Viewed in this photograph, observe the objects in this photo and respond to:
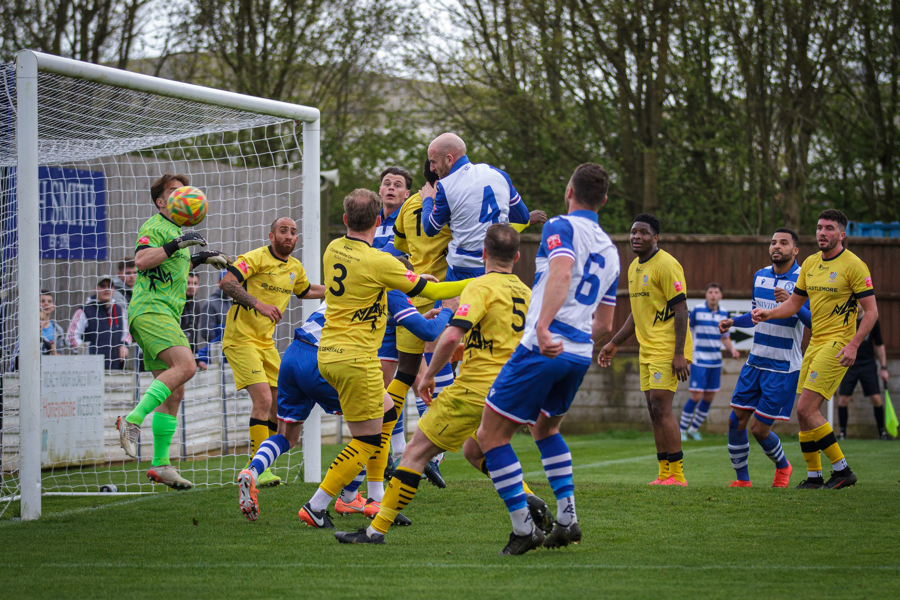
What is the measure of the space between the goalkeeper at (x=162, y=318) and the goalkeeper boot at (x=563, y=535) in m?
3.46

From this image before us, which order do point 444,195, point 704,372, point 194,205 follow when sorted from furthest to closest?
point 704,372 → point 194,205 → point 444,195

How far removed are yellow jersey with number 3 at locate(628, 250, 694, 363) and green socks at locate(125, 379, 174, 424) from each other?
13.6ft

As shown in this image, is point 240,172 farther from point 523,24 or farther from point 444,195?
point 444,195

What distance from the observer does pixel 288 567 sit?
453 centimetres

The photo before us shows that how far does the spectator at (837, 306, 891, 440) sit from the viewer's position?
551 inches

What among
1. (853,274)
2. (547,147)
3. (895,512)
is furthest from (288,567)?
(547,147)

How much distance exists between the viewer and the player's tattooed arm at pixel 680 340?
758 cm

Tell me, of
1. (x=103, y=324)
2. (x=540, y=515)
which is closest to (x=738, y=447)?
(x=540, y=515)

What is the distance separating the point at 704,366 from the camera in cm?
1395

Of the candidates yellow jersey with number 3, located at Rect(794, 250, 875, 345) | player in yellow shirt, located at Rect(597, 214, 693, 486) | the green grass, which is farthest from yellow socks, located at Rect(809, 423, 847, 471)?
player in yellow shirt, located at Rect(597, 214, 693, 486)

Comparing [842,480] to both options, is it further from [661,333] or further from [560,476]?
[560,476]

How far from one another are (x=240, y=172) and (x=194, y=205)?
24.1 feet

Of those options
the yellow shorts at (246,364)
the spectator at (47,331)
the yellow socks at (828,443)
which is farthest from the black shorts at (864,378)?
the spectator at (47,331)

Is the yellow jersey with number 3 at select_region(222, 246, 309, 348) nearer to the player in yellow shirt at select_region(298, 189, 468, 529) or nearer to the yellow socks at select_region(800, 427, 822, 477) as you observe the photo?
the player in yellow shirt at select_region(298, 189, 468, 529)
